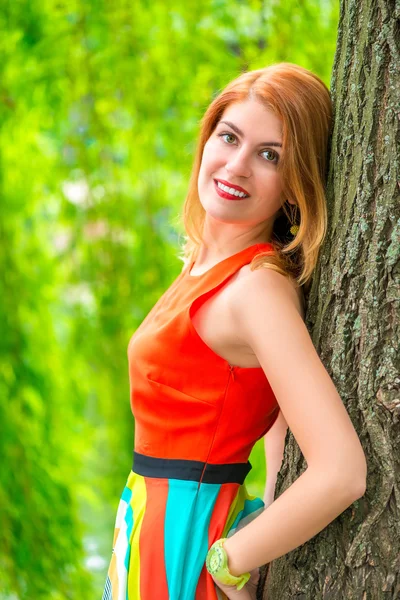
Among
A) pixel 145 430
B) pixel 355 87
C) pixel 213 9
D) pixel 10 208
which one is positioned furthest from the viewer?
pixel 10 208

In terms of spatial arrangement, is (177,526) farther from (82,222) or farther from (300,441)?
(82,222)

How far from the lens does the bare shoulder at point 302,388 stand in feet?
3.42

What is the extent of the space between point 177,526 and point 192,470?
92mm

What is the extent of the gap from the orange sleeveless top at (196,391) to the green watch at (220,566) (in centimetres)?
15

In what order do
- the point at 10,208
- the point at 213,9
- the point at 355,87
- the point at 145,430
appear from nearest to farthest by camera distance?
1. the point at 355,87
2. the point at 145,430
3. the point at 213,9
4. the point at 10,208

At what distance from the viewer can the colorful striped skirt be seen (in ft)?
4.03

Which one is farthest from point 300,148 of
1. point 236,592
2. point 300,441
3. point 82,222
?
point 82,222

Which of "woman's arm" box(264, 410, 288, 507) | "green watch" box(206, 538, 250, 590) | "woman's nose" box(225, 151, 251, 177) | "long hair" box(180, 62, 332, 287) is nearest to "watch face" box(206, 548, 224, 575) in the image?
"green watch" box(206, 538, 250, 590)

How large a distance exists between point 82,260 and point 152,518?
1489 millimetres

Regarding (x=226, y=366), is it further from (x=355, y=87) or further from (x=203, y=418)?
(x=355, y=87)

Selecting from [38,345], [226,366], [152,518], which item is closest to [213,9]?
[38,345]

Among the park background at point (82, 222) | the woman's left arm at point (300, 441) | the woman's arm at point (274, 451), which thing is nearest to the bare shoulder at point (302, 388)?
the woman's left arm at point (300, 441)

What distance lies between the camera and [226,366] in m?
1.21

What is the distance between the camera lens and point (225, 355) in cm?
122
